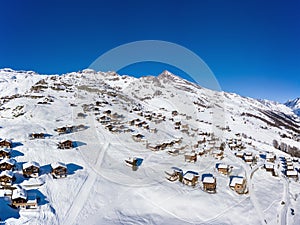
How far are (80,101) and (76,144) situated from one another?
2056 inches

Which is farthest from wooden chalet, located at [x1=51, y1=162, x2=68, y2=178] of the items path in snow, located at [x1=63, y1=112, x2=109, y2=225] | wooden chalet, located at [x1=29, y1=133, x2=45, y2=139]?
wooden chalet, located at [x1=29, y1=133, x2=45, y2=139]

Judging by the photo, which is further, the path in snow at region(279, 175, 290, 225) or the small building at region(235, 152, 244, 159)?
the small building at region(235, 152, 244, 159)

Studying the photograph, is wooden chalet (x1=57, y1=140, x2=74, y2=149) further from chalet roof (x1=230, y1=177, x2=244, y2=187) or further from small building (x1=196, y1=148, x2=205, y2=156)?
chalet roof (x1=230, y1=177, x2=244, y2=187)

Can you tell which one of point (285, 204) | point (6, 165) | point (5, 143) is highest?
point (5, 143)

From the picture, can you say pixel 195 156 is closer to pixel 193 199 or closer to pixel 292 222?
pixel 193 199

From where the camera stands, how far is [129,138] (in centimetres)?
6450

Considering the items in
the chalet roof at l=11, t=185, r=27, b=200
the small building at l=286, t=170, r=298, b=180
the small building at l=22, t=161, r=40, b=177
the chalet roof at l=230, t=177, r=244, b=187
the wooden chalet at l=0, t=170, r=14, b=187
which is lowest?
the chalet roof at l=11, t=185, r=27, b=200

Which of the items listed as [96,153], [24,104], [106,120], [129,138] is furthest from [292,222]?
[24,104]

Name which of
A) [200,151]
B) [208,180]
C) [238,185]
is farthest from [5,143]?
[238,185]

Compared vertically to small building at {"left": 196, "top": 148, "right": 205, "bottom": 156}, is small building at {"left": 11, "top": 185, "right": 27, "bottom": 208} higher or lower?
lower

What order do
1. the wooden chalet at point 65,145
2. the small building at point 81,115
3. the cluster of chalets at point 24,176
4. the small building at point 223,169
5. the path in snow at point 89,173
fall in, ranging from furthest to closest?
1. the small building at point 81,115
2. the wooden chalet at point 65,145
3. the small building at point 223,169
4. the path in snow at point 89,173
5. the cluster of chalets at point 24,176

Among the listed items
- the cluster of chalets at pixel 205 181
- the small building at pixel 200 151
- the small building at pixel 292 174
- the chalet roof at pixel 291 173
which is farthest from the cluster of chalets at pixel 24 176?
the chalet roof at pixel 291 173

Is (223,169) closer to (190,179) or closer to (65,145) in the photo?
(190,179)

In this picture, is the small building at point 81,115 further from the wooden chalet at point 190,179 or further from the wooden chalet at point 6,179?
the wooden chalet at point 190,179
